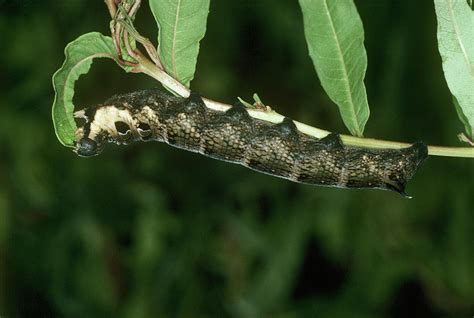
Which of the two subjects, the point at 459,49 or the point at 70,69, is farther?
the point at 70,69

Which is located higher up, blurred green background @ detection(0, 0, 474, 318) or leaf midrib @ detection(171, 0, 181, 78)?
leaf midrib @ detection(171, 0, 181, 78)

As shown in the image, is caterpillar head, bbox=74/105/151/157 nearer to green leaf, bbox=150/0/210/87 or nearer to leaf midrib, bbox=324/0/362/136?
green leaf, bbox=150/0/210/87

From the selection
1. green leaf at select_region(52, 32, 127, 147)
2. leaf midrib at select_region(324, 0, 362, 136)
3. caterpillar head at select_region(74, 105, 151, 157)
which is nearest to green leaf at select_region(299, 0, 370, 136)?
leaf midrib at select_region(324, 0, 362, 136)

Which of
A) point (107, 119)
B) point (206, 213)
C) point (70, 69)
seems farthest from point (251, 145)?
point (206, 213)

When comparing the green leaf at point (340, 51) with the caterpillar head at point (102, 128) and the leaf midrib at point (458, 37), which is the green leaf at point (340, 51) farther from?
the caterpillar head at point (102, 128)

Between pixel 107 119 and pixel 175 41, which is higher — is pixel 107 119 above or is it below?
below

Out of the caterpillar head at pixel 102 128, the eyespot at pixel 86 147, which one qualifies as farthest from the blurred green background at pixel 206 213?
the eyespot at pixel 86 147

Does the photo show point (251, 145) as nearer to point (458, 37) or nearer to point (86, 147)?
point (86, 147)
